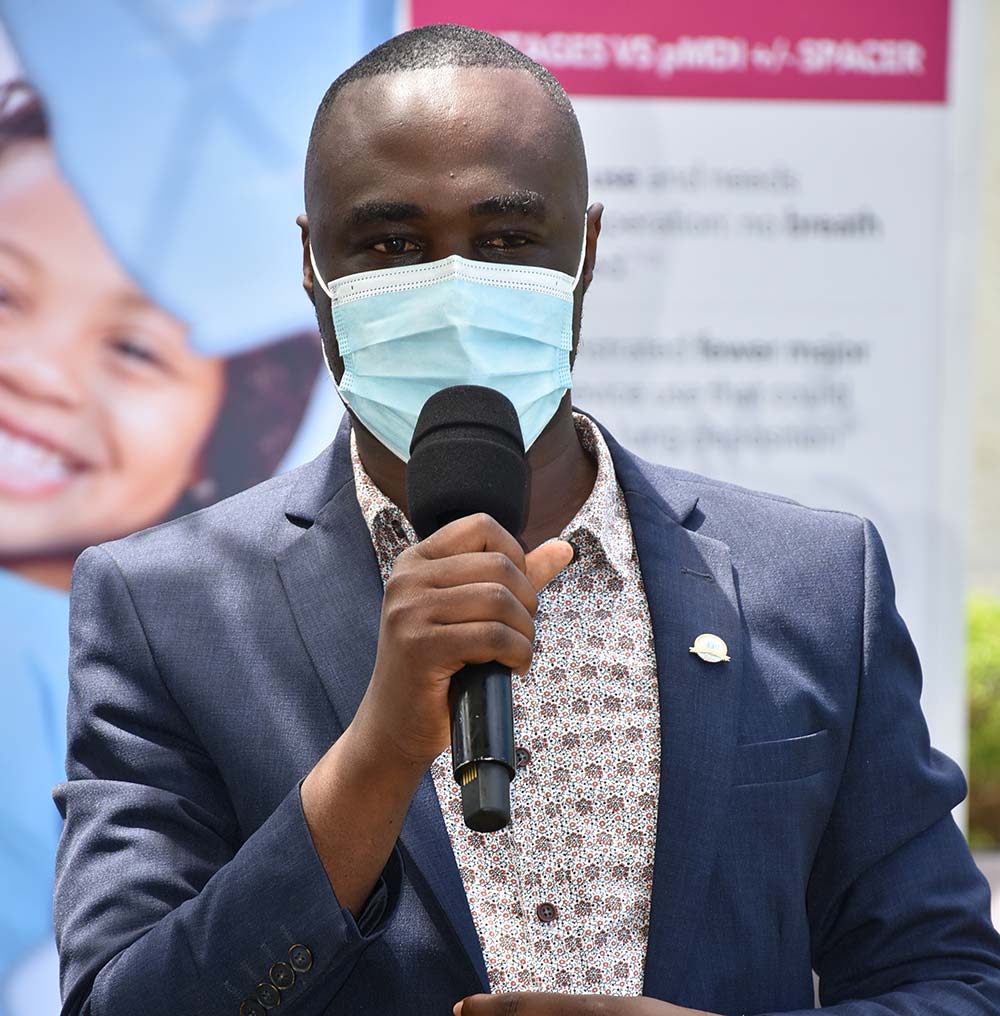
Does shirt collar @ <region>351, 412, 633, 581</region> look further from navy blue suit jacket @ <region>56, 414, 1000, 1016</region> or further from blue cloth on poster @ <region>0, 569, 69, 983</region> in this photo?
blue cloth on poster @ <region>0, 569, 69, 983</region>

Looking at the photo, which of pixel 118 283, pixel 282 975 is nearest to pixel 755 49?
pixel 118 283

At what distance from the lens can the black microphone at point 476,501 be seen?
146cm

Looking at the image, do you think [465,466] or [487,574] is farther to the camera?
[465,466]

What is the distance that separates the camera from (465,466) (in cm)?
170

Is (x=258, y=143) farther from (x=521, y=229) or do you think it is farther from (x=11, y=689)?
(x=521, y=229)

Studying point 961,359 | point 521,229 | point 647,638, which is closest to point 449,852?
point 647,638

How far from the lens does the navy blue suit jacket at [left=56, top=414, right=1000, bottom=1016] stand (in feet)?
6.15

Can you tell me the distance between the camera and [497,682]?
1.52 metres

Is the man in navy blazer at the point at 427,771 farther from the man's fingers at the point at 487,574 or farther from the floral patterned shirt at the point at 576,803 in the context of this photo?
the man's fingers at the point at 487,574

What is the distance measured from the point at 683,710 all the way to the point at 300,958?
613mm

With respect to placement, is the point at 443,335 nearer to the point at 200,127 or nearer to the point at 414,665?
the point at 414,665

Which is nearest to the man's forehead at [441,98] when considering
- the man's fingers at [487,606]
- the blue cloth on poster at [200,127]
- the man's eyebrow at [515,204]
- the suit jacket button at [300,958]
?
the man's eyebrow at [515,204]

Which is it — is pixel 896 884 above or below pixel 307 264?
below

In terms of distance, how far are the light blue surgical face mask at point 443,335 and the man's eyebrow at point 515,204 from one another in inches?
2.8
